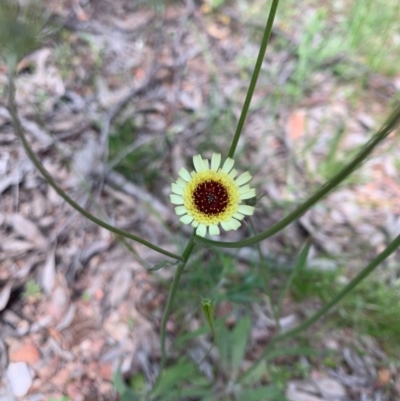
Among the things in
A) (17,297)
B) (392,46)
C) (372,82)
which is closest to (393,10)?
(392,46)

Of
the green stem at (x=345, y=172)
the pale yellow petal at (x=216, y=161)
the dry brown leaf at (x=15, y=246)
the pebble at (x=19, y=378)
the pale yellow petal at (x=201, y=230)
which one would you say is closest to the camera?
the green stem at (x=345, y=172)

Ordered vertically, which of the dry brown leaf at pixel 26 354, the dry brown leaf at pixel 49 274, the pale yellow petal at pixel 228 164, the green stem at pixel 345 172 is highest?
the green stem at pixel 345 172

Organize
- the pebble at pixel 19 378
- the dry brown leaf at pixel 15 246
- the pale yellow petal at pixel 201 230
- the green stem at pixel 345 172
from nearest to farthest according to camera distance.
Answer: the green stem at pixel 345 172 < the pale yellow petal at pixel 201 230 < the pebble at pixel 19 378 < the dry brown leaf at pixel 15 246

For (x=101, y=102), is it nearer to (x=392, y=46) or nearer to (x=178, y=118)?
(x=178, y=118)

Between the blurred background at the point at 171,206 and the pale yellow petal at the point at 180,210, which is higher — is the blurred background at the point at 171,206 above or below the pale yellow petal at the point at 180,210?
below

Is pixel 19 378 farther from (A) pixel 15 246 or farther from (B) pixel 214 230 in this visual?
(B) pixel 214 230

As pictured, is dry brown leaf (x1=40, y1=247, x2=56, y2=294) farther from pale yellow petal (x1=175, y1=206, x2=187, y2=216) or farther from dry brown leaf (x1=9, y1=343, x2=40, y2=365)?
pale yellow petal (x1=175, y1=206, x2=187, y2=216)

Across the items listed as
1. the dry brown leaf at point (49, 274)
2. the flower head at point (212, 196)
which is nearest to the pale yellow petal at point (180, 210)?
the flower head at point (212, 196)

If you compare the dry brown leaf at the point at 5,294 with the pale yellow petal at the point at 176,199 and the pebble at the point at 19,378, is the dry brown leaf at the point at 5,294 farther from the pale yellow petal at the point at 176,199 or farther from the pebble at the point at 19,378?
the pale yellow petal at the point at 176,199
